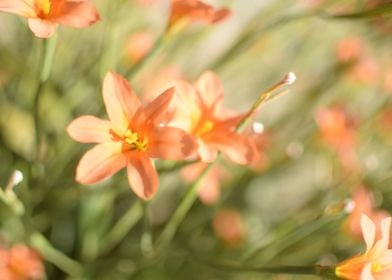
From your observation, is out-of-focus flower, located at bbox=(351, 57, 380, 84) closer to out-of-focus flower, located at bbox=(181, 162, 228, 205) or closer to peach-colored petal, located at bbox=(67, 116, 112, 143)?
out-of-focus flower, located at bbox=(181, 162, 228, 205)

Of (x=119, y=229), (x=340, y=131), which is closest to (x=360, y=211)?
(x=340, y=131)

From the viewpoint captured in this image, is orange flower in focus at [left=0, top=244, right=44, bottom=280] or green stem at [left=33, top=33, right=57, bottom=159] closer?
green stem at [left=33, top=33, right=57, bottom=159]

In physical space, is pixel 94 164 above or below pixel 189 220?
above

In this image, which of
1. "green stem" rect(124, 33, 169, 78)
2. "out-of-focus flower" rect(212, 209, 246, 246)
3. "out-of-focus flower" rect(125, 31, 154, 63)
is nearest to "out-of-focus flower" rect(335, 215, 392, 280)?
"green stem" rect(124, 33, 169, 78)

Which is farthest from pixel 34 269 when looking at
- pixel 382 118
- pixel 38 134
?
pixel 382 118

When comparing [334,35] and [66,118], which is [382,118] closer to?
[334,35]

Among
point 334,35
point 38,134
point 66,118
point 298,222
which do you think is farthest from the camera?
point 334,35
